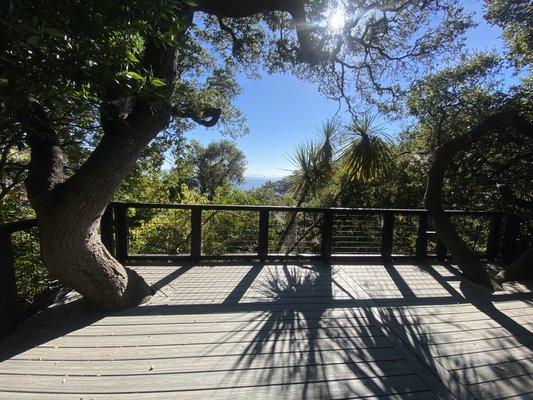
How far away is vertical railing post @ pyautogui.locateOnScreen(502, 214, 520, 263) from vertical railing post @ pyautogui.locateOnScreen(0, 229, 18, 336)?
19.8 ft

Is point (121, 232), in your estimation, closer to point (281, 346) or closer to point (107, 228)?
point (107, 228)

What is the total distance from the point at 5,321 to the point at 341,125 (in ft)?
17.0

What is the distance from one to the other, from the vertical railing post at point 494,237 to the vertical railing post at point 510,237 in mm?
85

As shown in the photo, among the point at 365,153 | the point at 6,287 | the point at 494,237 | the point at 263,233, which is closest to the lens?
the point at 6,287

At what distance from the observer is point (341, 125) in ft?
18.4

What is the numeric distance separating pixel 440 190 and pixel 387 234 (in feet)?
3.11

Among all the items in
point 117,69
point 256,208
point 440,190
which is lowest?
point 256,208

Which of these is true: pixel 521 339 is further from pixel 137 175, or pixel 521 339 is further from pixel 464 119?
pixel 137 175

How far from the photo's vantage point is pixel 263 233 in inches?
171

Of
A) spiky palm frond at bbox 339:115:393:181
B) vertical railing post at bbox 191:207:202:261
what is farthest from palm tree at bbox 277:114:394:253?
vertical railing post at bbox 191:207:202:261

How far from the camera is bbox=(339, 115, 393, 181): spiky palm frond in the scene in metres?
5.35

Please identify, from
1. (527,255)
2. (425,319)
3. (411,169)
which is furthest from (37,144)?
(411,169)

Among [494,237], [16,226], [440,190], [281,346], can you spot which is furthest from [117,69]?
[494,237]

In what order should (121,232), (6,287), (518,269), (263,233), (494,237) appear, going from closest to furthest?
(6,287) < (518,269) < (121,232) < (263,233) < (494,237)
